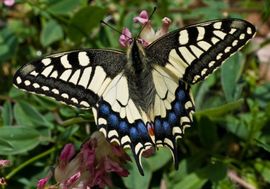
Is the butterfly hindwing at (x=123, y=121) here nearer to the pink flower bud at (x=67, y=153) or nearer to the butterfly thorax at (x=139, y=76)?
the butterfly thorax at (x=139, y=76)

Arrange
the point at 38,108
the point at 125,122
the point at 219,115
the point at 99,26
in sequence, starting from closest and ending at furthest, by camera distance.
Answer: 1. the point at 125,122
2. the point at 219,115
3. the point at 38,108
4. the point at 99,26

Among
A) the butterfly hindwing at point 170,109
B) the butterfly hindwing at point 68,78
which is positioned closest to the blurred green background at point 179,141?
the butterfly hindwing at point 68,78

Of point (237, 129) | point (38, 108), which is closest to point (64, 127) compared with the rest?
point (38, 108)

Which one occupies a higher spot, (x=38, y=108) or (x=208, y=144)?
(x=38, y=108)

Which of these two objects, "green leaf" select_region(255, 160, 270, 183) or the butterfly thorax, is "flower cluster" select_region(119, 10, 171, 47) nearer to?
the butterfly thorax

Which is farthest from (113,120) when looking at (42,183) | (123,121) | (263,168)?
(263,168)

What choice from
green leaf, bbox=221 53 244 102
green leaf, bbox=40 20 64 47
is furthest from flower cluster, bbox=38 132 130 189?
green leaf, bbox=40 20 64 47

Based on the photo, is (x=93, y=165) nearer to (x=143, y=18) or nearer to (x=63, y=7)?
(x=143, y=18)

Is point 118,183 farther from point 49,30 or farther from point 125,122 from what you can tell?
point 49,30
